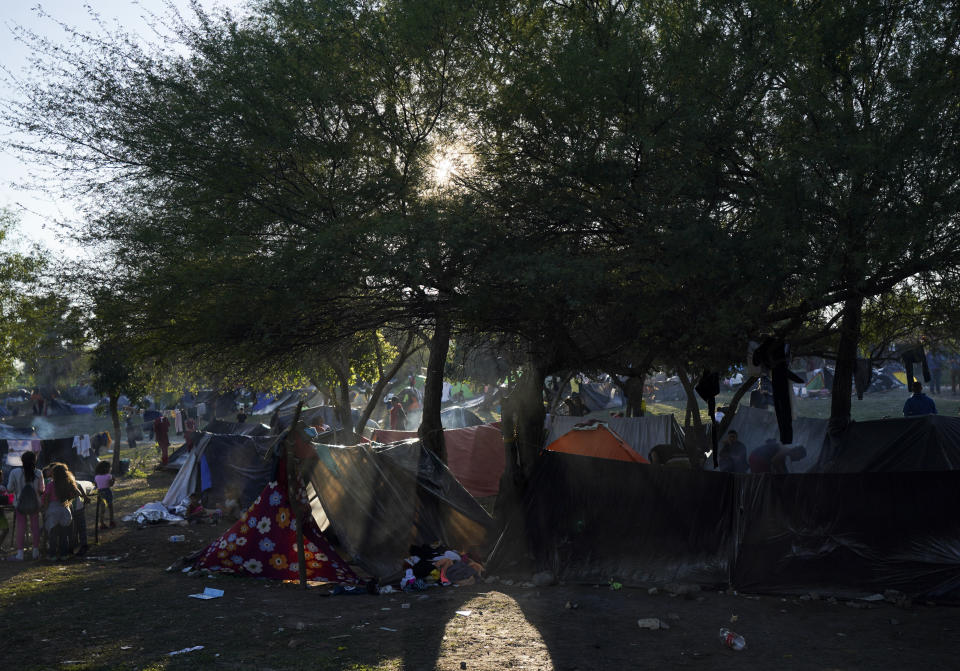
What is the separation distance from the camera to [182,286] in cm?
1107

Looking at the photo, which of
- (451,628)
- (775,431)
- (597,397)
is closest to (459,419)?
(597,397)

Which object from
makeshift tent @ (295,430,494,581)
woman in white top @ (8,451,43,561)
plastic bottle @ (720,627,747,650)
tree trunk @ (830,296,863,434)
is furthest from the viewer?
woman in white top @ (8,451,43,561)

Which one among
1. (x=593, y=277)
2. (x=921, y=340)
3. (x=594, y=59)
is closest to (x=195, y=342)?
(x=593, y=277)

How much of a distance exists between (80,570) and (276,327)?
4303 mm

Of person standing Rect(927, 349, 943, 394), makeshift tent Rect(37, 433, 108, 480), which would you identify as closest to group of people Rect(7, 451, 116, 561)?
makeshift tent Rect(37, 433, 108, 480)

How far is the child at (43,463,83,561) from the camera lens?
1202 centimetres

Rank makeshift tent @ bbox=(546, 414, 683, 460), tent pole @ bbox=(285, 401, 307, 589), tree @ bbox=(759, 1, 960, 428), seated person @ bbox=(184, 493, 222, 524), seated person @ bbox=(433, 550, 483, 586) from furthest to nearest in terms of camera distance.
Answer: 1. makeshift tent @ bbox=(546, 414, 683, 460)
2. seated person @ bbox=(184, 493, 222, 524)
3. seated person @ bbox=(433, 550, 483, 586)
4. tent pole @ bbox=(285, 401, 307, 589)
5. tree @ bbox=(759, 1, 960, 428)

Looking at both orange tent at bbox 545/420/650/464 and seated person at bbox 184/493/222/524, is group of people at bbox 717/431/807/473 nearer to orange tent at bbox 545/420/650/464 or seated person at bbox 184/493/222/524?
orange tent at bbox 545/420/650/464

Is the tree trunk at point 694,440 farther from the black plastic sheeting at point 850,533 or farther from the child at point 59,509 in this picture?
the child at point 59,509

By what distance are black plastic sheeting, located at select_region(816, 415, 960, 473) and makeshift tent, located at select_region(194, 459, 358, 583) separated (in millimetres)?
7730

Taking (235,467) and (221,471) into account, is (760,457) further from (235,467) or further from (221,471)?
A: (221,471)

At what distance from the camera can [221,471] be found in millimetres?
17391

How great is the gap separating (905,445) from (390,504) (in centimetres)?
774

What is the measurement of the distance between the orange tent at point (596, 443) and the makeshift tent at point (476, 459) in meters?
2.24
